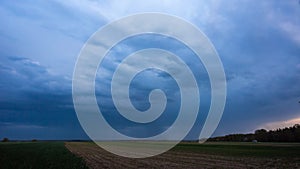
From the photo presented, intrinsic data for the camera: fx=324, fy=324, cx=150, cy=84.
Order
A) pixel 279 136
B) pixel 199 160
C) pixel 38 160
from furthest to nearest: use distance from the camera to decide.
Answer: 1. pixel 279 136
2. pixel 199 160
3. pixel 38 160

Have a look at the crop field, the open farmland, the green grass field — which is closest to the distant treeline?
the open farmland

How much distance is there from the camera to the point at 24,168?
18.5 m

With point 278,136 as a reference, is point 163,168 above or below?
below

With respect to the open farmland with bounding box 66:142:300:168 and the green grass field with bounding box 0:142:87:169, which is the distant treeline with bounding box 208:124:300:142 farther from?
the green grass field with bounding box 0:142:87:169

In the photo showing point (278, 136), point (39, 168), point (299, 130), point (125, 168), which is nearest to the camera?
point (39, 168)

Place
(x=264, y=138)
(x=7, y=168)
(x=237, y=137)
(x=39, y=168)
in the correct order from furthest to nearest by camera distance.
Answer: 1. (x=237, y=137)
2. (x=264, y=138)
3. (x=39, y=168)
4. (x=7, y=168)

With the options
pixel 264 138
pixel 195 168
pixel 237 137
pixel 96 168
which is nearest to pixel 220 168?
pixel 195 168

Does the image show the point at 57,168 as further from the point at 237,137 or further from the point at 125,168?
the point at 237,137

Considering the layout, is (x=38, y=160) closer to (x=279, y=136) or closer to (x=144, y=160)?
(x=144, y=160)

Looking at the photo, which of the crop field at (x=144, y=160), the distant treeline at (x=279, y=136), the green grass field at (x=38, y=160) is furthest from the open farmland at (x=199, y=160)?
the distant treeline at (x=279, y=136)

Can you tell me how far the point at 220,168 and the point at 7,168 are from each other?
586 inches

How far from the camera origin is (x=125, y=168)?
23266 mm

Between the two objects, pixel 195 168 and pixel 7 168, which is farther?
pixel 195 168

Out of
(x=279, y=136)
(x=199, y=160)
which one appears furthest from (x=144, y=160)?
(x=279, y=136)
